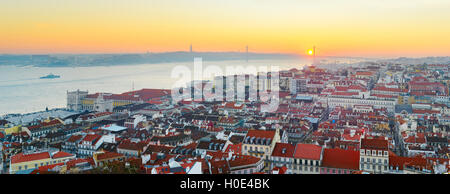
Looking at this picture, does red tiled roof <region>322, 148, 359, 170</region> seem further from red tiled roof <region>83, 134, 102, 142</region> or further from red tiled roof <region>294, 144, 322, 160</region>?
red tiled roof <region>83, 134, 102, 142</region>

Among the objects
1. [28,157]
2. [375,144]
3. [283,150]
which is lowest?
[28,157]

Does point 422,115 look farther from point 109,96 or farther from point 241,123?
point 109,96

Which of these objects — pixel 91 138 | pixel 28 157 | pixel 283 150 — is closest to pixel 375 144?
pixel 283 150

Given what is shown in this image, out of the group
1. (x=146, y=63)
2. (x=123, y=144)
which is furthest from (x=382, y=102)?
(x=146, y=63)

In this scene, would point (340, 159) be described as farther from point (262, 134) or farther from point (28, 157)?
point (28, 157)

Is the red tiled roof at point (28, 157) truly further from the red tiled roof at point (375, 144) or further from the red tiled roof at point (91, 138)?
the red tiled roof at point (375, 144)
